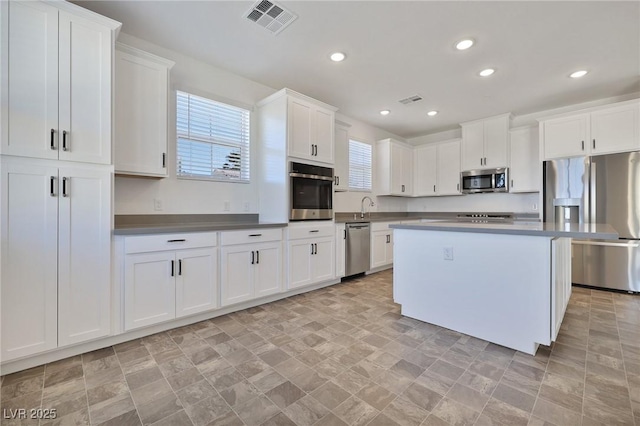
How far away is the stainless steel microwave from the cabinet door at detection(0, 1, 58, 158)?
5629mm

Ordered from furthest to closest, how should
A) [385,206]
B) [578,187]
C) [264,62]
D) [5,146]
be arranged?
[385,206], [578,187], [264,62], [5,146]

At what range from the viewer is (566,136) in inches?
155

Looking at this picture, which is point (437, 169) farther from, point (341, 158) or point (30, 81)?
point (30, 81)

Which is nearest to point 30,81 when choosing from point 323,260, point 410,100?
point 323,260

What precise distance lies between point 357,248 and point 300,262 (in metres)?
1.18

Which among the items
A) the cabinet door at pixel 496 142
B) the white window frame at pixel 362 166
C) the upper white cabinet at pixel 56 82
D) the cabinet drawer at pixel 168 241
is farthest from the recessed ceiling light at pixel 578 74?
the upper white cabinet at pixel 56 82

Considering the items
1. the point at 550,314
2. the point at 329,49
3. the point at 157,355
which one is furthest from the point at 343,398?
the point at 329,49

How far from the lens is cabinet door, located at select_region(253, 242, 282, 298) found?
9.99 ft

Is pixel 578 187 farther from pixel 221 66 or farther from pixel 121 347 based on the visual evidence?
pixel 121 347

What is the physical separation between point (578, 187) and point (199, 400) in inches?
200

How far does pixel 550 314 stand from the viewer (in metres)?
1.96

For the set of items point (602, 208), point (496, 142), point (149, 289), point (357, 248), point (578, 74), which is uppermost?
point (578, 74)

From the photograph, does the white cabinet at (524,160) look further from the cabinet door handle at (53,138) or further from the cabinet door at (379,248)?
the cabinet door handle at (53,138)

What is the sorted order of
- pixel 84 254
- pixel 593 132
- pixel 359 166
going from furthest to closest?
pixel 359 166 < pixel 593 132 < pixel 84 254
